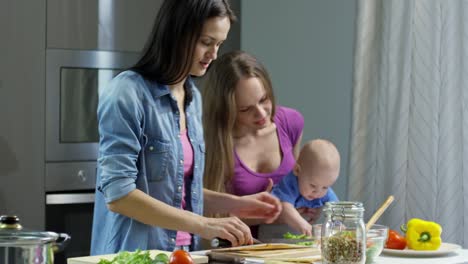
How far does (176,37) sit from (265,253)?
2.12ft

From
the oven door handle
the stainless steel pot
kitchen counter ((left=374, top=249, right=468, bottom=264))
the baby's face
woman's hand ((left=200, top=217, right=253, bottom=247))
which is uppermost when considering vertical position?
the stainless steel pot

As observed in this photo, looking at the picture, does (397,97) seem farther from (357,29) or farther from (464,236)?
(464,236)

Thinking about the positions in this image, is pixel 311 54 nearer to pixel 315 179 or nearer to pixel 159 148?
pixel 315 179

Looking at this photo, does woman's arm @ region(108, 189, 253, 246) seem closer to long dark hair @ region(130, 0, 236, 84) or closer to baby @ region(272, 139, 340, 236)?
long dark hair @ region(130, 0, 236, 84)

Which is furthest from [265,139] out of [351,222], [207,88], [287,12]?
[287,12]

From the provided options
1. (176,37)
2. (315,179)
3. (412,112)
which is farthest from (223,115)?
(412,112)

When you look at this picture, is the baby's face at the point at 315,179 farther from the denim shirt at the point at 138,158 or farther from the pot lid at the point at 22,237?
the pot lid at the point at 22,237

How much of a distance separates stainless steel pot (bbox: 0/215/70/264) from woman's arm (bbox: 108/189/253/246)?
889 millimetres

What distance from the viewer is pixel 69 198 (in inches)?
147

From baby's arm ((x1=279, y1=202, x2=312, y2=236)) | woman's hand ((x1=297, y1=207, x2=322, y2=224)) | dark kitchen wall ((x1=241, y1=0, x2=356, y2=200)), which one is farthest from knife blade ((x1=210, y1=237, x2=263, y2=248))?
dark kitchen wall ((x1=241, y1=0, x2=356, y2=200))

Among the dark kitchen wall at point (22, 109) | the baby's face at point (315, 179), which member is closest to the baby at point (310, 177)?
the baby's face at point (315, 179)

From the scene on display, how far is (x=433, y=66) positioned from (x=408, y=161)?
0.39 meters

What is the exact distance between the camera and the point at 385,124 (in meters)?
3.63

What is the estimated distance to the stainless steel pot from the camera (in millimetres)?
1432
